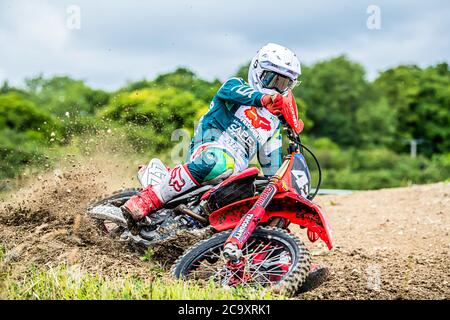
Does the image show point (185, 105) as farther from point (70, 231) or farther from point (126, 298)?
point (126, 298)

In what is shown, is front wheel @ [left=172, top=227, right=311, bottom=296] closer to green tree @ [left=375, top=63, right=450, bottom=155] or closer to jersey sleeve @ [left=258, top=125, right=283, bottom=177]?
jersey sleeve @ [left=258, top=125, right=283, bottom=177]

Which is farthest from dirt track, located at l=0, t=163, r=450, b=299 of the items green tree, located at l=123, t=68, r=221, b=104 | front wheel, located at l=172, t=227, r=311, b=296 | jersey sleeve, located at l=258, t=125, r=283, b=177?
green tree, located at l=123, t=68, r=221, b=104

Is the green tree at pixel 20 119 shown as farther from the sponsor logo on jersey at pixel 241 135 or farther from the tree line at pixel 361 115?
the sponsor logo on jersey at pixel 241 135

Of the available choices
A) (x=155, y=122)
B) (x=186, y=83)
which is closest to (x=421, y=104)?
(x=186, y=83)

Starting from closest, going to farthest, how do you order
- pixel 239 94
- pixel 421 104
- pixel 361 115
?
pixel 239 94 < pixel 361 115 < pixel 421 104

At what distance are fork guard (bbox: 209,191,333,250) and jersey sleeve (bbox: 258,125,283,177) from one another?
517 mm

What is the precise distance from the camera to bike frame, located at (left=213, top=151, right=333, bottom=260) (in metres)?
5.07

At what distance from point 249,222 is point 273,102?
98 cm

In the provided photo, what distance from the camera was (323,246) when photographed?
756 centimetres

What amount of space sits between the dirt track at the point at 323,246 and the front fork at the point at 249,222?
68 centimetres

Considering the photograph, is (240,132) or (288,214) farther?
(240,132)

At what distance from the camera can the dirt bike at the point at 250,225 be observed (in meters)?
5.01

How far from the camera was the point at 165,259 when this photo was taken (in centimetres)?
574

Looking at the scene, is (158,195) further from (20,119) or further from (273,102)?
(20,119)
